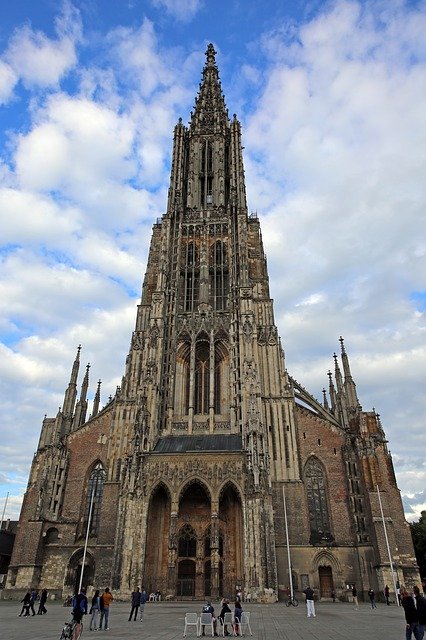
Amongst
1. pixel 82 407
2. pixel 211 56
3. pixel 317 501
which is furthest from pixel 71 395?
pixel 211 56

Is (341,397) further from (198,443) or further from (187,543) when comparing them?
(187,543)

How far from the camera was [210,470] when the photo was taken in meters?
32.0

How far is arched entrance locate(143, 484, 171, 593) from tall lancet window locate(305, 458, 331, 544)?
Result: 34.8ft

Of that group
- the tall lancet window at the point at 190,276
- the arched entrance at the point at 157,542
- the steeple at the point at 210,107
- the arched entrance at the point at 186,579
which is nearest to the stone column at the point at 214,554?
the arched entrance at the point at 186,579

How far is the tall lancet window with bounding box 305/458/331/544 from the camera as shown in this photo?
113ft

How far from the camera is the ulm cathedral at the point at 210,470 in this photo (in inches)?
1227

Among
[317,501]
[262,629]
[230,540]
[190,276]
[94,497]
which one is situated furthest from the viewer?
[190,276]

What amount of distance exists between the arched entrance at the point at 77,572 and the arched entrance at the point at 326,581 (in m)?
16.4

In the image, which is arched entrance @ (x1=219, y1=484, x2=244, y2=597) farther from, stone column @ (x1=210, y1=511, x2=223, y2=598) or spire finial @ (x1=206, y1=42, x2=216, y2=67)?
spire finial @ (x1=206, y1=42, x2=216, y2=67)

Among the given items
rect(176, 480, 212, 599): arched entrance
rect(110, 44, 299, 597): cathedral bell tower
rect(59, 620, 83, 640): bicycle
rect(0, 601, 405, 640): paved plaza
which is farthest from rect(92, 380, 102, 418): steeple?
rect(59, 620, 83, 640): bicycle

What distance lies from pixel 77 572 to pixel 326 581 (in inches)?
715

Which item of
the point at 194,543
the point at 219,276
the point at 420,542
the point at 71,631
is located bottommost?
the point at 71,631

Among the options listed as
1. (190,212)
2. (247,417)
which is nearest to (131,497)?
(247,417)

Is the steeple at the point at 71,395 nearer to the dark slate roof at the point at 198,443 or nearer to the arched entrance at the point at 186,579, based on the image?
the dark slate roof at the point at 198,443
